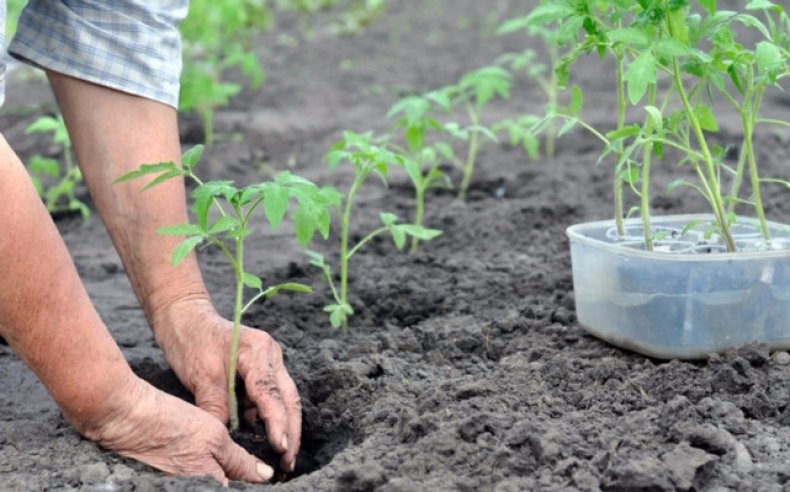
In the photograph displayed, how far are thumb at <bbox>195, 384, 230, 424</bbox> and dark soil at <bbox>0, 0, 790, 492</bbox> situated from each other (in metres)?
0.07

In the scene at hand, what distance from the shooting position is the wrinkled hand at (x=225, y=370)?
2324mm

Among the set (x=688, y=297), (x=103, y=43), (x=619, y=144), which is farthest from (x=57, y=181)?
(x=688, y=297)

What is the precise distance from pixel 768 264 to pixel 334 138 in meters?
3.34

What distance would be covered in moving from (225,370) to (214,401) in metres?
0.07

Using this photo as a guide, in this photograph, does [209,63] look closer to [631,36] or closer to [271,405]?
[271,405]

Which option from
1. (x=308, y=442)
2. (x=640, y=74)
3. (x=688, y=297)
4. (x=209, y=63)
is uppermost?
(x=640, y=74)

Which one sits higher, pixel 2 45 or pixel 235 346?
pixel 2 45

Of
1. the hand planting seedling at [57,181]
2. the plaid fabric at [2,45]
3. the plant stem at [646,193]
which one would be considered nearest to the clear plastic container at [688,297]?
the plant stem at [646,193]

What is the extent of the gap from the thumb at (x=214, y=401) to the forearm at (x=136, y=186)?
20cm

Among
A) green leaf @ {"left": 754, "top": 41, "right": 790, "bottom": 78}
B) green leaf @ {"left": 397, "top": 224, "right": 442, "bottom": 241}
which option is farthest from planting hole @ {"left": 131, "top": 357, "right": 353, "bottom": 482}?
green leaf @ {"left": 754, "top": 41, "right": 790, "bottom": 78}

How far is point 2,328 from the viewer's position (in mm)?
2031

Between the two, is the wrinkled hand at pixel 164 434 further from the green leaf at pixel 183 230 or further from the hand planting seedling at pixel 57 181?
the hand planting seedling at pixel 57 181

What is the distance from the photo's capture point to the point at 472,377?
8.02 feet

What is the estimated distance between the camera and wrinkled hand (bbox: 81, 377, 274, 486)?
215 centimetres
